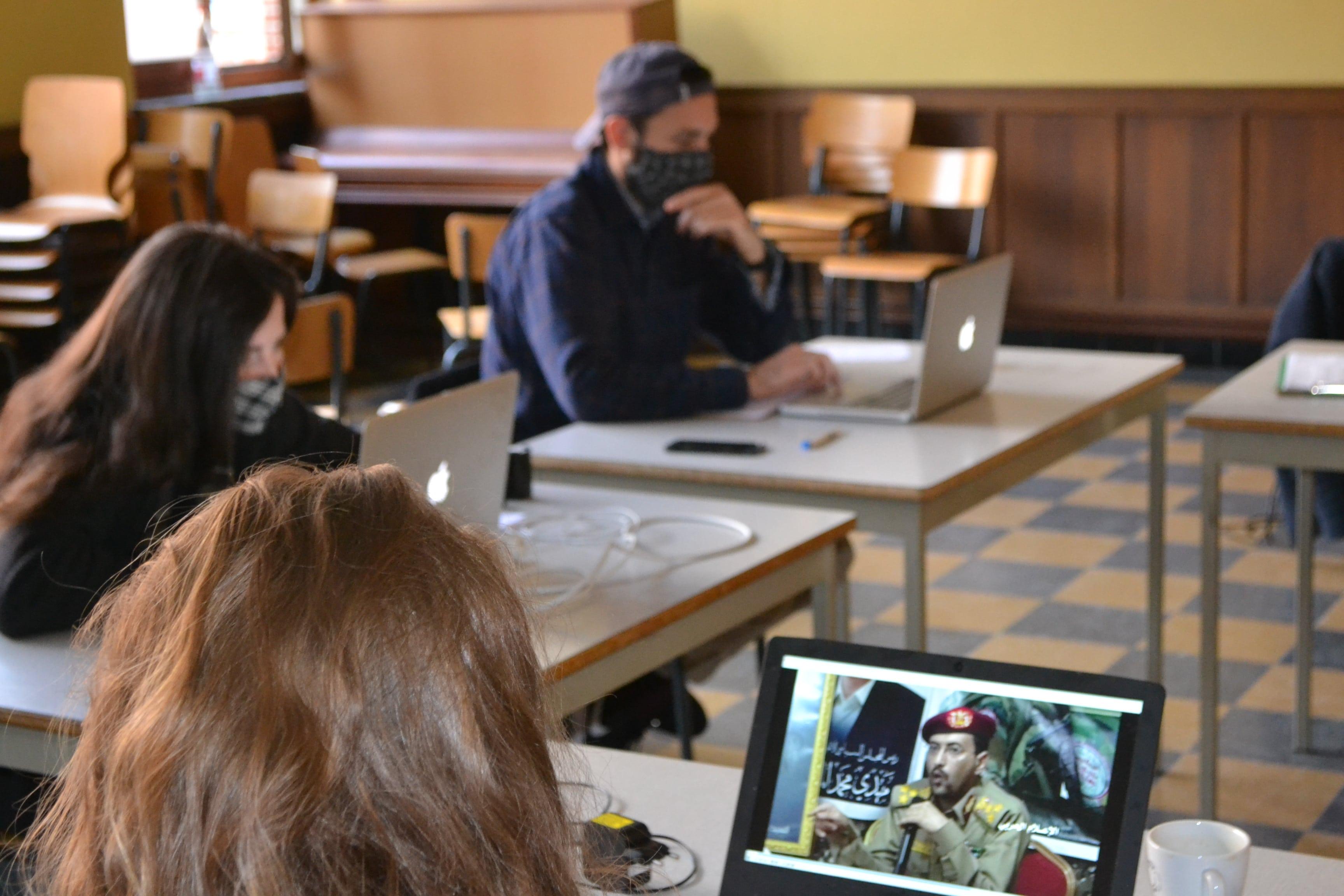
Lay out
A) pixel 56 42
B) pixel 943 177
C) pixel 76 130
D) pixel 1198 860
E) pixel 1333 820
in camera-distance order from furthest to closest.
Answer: pixel 943 177
pixel 56 42
pixel 76 130
pixel 1333 820
pixel 1198 860

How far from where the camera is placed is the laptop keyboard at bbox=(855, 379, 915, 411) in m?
2.65

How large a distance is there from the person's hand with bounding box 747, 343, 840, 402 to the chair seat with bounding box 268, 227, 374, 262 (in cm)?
359

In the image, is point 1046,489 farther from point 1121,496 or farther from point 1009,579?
point 1009,579

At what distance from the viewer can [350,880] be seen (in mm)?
644

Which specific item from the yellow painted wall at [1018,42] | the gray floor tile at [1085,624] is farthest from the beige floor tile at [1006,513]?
the yellow painted wall at [1018,42]

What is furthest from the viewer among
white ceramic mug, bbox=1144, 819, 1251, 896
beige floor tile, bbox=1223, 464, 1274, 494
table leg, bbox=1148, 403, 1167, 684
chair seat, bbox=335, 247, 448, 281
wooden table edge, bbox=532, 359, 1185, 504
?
chair seat, bbox=335, 247, 448, 281

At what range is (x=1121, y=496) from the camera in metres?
4.47

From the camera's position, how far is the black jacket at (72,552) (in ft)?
5.62

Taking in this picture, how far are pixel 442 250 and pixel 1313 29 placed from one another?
3.67m

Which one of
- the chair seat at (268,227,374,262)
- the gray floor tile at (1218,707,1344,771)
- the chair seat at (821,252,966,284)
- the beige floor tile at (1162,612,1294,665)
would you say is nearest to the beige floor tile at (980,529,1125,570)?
the beige floor tile at (1162,612,1294,665)

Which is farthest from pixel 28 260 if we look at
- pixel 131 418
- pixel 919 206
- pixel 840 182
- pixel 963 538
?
pixel 131 418

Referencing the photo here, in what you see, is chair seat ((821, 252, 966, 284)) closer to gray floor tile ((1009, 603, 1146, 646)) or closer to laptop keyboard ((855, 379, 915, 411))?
gray floor tile ((1009, 603, 1146, 646))

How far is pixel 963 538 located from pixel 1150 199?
7.79ft

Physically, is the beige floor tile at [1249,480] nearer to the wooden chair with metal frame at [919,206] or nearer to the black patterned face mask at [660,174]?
the wooden chair with metal frame at [919,206]
